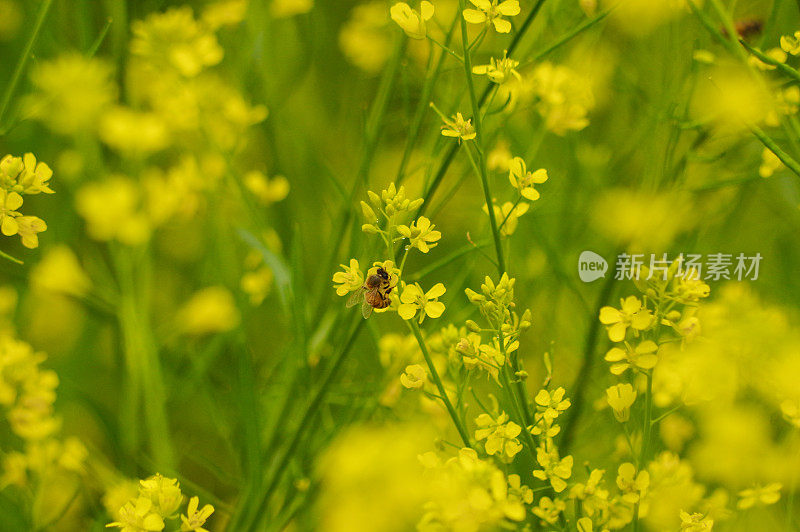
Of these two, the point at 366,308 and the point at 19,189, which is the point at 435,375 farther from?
the point at 19,189

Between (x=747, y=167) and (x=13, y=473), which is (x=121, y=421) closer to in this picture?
(x=13, y=473)

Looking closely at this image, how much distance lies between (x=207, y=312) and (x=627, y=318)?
32.3 inches

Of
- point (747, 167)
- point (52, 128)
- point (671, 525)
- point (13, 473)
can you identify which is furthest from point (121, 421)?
point (747, 167)

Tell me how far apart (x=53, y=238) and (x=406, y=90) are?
0.73 metres

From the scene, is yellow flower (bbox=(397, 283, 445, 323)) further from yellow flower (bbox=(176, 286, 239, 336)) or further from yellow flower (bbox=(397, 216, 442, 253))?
yellow flower (bbox=(176, 286, 239, 336))

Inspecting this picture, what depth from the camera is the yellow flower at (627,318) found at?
471mm

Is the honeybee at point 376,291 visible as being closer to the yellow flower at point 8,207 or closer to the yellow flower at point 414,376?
the yellow flower at point 414,376

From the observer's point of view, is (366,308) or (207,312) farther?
(207,312)

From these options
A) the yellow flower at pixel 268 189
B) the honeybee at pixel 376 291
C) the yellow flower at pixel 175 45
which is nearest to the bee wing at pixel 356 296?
the honeybee at pixel 376 291

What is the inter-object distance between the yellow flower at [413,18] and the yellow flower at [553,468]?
31 centimetres

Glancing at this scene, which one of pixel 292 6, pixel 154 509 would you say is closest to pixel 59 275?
pixel 292 6

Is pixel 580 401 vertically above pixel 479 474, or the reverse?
pixel 580 401

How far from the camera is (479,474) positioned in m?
0.44

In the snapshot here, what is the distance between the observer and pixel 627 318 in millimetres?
489
